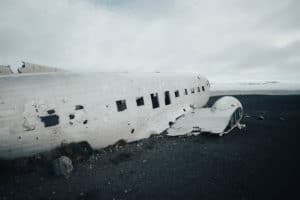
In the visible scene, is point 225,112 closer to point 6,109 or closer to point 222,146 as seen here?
point 222,146

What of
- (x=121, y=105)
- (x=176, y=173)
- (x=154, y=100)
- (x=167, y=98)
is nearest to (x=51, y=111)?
(x=121, y=105)

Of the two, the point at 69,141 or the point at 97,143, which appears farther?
the point at 97,143

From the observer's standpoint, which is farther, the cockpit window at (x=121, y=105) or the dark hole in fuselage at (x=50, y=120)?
the cockpit window at (x=121, y=105)

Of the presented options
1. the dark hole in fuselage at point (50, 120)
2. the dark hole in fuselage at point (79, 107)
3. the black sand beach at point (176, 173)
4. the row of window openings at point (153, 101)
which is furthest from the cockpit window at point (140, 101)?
the dark hole in fuselage at point (50, 120)

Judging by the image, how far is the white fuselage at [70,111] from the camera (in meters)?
9.30

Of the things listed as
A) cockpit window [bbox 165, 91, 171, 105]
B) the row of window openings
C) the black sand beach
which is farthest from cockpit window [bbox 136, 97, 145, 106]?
cockpit window [bbox 165, 91, 171, 105]

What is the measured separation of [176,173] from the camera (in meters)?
9.19

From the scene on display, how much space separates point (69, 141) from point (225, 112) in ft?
32.6

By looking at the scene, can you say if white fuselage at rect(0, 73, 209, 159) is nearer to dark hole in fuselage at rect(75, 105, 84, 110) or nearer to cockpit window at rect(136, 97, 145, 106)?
dark hole in fuselage at rect(75, 105, 84, 110)

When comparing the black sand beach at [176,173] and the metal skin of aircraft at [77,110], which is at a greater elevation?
the metal skin of aircraft at [77,110]

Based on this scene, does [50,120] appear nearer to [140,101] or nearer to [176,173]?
[140,101]

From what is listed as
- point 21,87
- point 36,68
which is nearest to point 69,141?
point 21,87

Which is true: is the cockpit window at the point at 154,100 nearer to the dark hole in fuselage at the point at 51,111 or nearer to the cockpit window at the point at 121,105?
the cockpit window at the point at 121,105

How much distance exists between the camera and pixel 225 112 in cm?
1449
